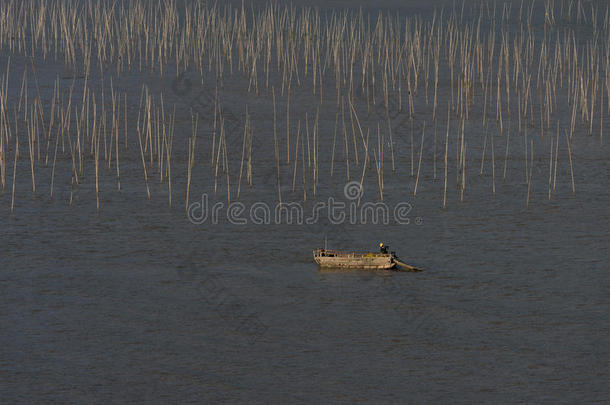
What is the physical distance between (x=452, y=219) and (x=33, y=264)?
417 cm

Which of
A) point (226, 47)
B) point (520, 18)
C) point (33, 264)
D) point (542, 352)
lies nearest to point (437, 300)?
point (542, 352)

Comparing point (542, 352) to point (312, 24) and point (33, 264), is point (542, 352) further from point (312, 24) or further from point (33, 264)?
point (312, 24)

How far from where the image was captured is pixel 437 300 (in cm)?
967

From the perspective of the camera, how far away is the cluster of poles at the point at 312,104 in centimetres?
1434

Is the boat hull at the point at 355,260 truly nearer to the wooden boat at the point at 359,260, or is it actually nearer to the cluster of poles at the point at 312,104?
the wooden boat at the point at 359,260

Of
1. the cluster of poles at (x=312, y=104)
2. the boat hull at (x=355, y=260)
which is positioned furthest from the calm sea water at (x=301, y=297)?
the cluster of poles at (x=312, y=104)

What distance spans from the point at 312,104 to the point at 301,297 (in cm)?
839

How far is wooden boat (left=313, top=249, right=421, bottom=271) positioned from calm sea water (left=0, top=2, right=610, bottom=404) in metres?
0.11

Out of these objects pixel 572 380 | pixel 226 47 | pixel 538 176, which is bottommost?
pixel 572 380

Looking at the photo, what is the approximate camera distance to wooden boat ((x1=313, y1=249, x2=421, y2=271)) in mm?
10383

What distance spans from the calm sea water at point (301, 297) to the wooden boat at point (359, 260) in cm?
11

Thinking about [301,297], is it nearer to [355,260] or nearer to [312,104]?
[355,260]

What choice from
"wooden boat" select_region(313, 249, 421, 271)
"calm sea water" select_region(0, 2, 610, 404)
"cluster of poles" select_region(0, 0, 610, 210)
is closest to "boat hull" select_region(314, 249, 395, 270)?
"wooden boat" select_region(313, 249, 421, 271)

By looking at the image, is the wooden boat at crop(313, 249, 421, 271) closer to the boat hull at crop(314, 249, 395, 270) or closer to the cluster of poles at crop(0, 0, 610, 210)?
the boat hull at crop(314, 249, 395, 270)
